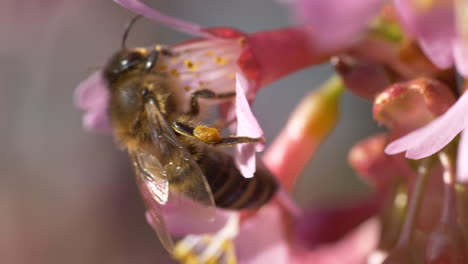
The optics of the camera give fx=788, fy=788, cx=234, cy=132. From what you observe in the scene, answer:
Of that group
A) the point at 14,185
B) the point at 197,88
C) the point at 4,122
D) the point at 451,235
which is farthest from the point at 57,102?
the point at 451,235

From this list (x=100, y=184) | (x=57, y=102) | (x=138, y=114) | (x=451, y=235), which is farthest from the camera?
(x=57, y=102)

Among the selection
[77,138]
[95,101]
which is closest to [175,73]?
[95,101]

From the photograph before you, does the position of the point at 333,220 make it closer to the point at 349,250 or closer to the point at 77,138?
the point at 349,250

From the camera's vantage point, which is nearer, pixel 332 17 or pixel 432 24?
pixel 332 17

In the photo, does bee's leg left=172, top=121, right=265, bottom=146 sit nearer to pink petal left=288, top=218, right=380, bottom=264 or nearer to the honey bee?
the honey bee

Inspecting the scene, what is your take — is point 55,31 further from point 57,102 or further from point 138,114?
point 138,114

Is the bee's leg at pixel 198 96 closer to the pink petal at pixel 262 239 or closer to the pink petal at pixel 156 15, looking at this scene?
the pink petal at pixel 156 15

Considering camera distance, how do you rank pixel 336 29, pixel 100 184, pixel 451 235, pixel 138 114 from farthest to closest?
pixel 100 184, pixel 138 114, pixel 451 235, pixel 336 29

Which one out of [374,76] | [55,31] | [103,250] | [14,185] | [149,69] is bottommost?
[103,250]
